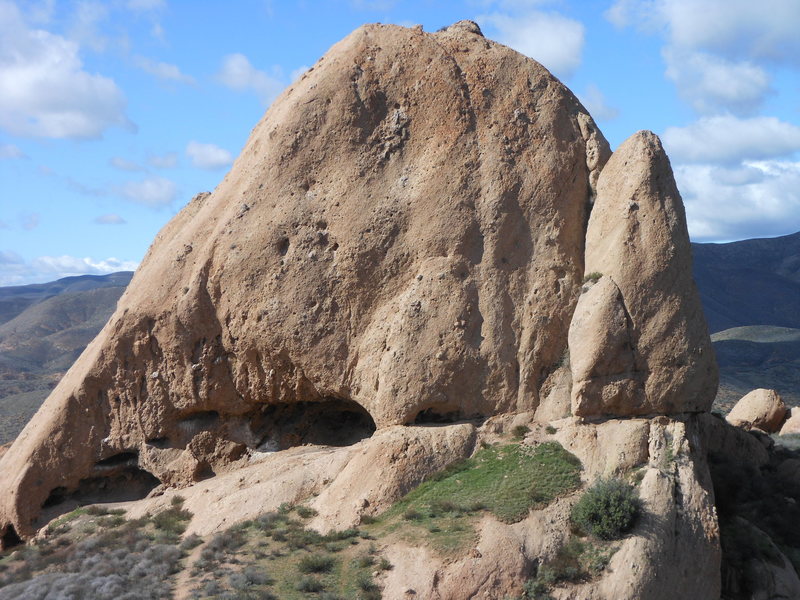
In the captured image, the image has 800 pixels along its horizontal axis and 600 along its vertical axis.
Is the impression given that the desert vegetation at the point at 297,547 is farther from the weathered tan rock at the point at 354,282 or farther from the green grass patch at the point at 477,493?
the weathered tan rock at the point at 354,282

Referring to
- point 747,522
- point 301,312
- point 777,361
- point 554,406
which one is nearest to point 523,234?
point 554,406

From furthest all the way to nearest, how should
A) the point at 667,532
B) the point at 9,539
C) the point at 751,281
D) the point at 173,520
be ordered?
the point at 751,281 → the point at 9,539 → the point at 173,520 → the point at 667,532

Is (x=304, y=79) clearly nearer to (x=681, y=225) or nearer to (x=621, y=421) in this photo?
(x=681, y=225)

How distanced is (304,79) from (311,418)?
721cm

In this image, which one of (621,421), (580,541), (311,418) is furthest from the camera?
(311,418)

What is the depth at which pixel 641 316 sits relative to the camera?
1452cm

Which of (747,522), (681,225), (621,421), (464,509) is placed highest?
(681,225)

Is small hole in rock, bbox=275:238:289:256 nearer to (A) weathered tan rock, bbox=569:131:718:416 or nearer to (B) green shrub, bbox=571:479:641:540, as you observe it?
(A) weathered tan rock, bbox=569:131:718:416

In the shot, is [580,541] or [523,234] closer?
[580,541]

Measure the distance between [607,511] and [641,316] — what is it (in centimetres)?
371

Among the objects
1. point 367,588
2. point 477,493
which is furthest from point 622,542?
point 367,588

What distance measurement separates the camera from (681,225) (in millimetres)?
15336

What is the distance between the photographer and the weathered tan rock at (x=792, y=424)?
27.1 m

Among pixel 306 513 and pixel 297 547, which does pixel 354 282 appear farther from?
pixel 297 547
